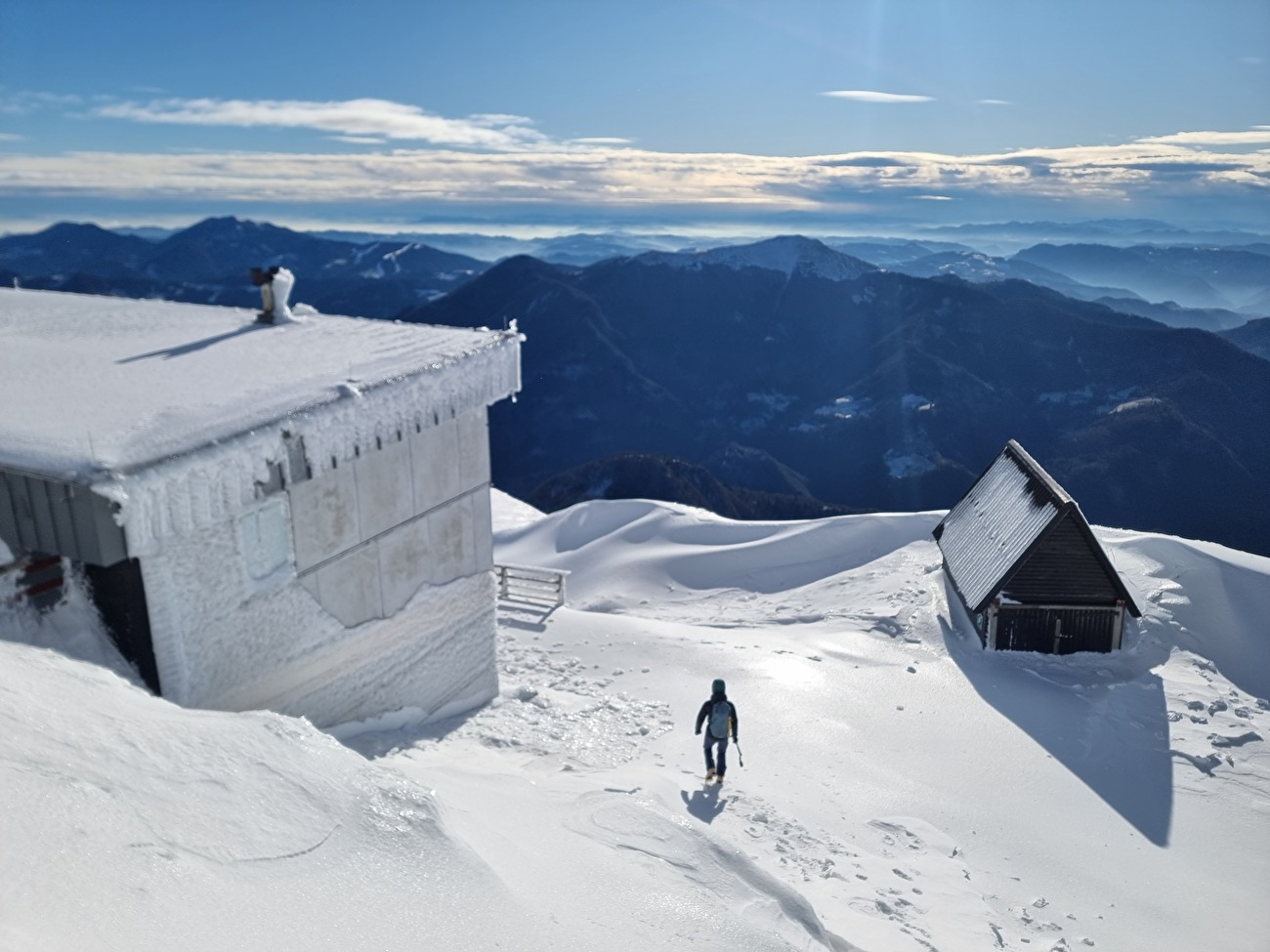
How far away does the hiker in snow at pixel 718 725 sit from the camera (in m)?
9.01

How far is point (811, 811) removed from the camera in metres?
9.15

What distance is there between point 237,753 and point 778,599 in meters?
16.0

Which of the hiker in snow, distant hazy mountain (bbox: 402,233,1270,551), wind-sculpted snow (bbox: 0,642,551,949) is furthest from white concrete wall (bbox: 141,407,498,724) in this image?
distant hazy mountain (bbox: 402,233,1270,551)

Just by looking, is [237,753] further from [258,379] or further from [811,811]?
[811,811]

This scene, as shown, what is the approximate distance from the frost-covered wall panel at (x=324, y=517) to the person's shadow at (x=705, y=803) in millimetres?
4246

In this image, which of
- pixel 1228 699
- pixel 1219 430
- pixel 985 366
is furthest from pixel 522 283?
pixel 1228 699

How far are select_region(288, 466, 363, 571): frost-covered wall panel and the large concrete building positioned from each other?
20mm

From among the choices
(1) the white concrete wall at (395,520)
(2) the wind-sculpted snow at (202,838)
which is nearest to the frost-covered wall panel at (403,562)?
(1) the white concrete wall at (395,520)

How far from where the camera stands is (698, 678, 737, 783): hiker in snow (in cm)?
901

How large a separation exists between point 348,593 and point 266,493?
1.66 m

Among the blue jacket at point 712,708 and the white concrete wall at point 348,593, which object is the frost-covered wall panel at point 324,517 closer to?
the white concrete wall at point 348,593

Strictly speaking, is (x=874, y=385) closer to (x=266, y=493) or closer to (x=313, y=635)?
(x=313, y=635)

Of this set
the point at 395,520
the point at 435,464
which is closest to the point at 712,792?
the point at 395,520

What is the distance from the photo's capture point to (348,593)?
8492 mm
